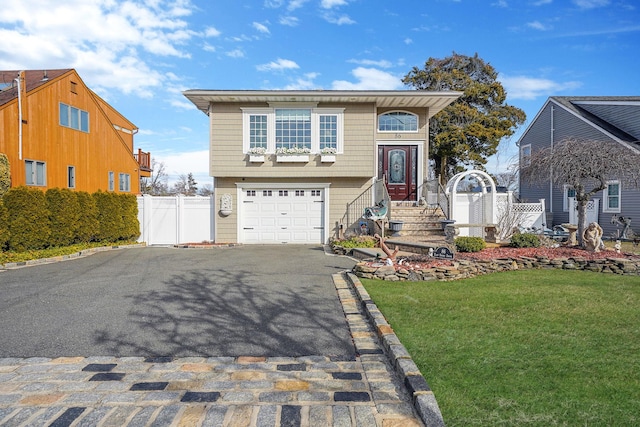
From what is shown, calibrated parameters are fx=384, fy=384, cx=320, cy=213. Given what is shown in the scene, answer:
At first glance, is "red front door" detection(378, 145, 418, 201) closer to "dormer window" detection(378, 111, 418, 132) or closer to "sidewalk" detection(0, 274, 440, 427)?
"dormer window" detection(378, 111, 418, 132)

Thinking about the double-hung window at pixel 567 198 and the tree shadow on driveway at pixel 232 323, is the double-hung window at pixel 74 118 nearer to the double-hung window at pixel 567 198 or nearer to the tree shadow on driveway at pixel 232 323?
the tree shadow on driveway at pixel 232 323

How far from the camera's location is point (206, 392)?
3.00 metres

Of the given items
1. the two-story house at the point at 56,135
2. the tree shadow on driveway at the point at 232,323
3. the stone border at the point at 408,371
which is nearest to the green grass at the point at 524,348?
the stone border at the point at 408,371

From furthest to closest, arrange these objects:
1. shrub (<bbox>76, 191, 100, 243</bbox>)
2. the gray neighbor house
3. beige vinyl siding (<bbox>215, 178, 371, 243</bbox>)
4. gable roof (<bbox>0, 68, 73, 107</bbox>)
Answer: the gray neighbor house, gable roof (<bbox>0, 68, 73, 107</bbox>), beige vinyl siding (<bbox>215, 178, 371, 243</bbox>), shrub (<bbox>76, 191, 100, 243</bbox>)

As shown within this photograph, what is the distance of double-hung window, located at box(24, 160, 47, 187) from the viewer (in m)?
14.5

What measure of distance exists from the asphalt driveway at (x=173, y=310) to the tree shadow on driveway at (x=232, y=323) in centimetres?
1

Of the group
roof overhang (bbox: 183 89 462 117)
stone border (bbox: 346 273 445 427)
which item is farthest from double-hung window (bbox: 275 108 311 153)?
stone border (bbox: 346 273 445 427)

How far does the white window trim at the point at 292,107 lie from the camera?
13.3m

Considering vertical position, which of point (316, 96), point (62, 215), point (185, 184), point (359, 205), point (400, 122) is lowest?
point (62, 215)

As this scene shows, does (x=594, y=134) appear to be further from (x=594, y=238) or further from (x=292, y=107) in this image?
(x=292, y=107)

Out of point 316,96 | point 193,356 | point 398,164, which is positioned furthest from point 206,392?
point 398,164

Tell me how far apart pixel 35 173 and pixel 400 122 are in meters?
14.1

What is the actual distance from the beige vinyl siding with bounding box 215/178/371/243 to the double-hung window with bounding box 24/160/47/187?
7.31m

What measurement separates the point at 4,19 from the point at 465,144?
21.5m
